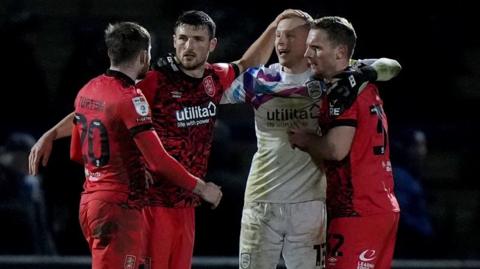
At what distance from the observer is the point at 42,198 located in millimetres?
9273

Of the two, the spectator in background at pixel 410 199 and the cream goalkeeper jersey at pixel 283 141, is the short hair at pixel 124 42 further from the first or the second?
the spectator in background at pixel 410 199

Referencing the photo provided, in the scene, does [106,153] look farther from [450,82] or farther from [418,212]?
[450,82]

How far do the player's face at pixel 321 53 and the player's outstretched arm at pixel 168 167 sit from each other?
2.47 ft

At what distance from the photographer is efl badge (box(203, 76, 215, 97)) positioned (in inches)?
255

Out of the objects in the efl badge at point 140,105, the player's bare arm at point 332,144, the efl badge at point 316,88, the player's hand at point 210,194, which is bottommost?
the player's hand at point 210,194

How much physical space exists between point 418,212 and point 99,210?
13.1 ft

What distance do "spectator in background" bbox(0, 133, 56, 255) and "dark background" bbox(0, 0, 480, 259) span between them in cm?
18

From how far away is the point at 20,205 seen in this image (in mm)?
9242

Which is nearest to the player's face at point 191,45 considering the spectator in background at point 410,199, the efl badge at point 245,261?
the efl badge at point 245,261

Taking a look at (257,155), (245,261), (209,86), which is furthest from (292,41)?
(245,261)

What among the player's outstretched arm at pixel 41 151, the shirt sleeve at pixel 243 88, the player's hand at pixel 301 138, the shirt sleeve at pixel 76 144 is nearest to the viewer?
the player's hand at pixel 301 138

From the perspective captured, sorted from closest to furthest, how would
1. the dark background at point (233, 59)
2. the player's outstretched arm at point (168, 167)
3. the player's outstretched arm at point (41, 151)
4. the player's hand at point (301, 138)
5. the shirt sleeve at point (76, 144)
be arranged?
the player's outstretched arm at point (168, 167)
the player's hand at point (301, 138)
the shirt sleeve at point (76, 144)
the player's outstretched arm at point (41, 151)
the dark background at point (233, 59)

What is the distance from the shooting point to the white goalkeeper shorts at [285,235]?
6.32 m

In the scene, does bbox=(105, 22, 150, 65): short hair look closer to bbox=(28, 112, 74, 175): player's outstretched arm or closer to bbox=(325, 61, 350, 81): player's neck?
bbox=(28, 112, 74, 175): player's outstretched arm
